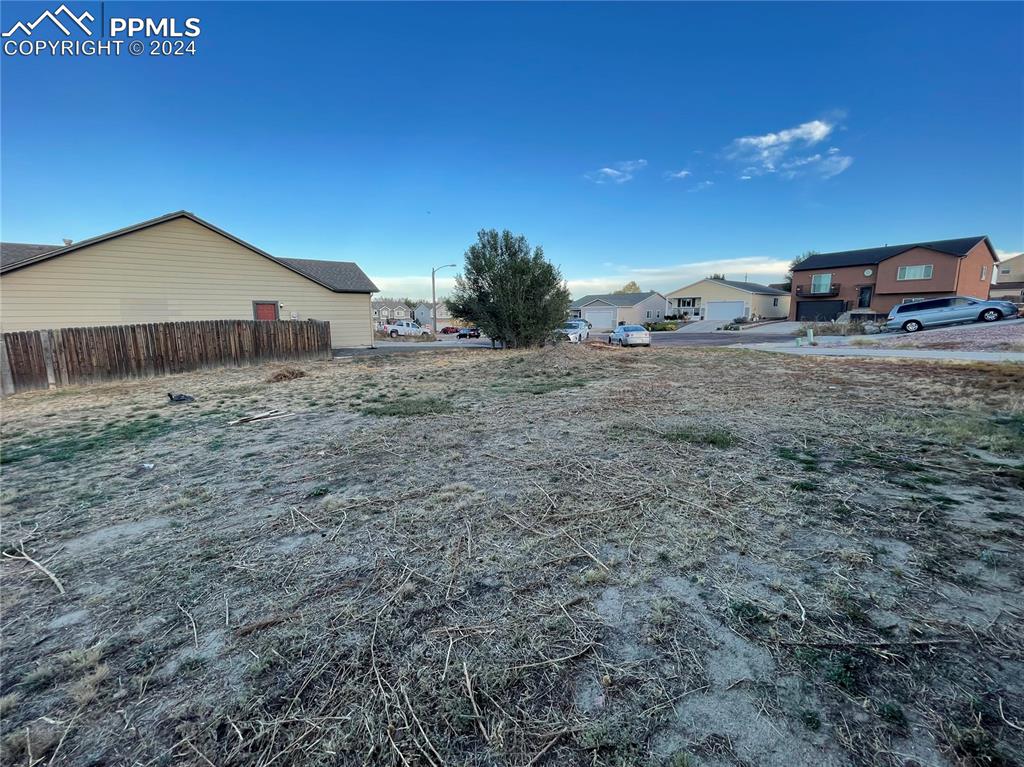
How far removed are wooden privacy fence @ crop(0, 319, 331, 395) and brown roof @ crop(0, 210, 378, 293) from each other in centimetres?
465

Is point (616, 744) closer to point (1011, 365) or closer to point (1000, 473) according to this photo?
point (1000, 473)

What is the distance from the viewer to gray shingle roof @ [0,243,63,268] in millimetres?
15291

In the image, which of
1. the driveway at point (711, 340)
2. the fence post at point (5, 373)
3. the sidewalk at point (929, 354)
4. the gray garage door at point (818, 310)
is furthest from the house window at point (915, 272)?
the fence post at point (5, 373)

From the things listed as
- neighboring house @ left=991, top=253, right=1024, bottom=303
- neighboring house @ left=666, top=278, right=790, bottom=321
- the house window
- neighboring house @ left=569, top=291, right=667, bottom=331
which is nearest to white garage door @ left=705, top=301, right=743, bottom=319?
neighboring house @ left=666, top=278, right=790, bottom=321

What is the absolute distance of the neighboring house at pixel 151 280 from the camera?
13.8m

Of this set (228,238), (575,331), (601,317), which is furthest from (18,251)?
(601,317)

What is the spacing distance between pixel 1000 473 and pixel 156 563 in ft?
22.3

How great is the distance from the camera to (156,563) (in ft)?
9.11

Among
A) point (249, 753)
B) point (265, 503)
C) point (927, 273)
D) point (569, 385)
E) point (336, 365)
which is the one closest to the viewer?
point (249, 753)

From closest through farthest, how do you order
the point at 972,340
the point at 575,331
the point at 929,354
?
the point at 929,354 < the point at 972,340 < the point at 575,331

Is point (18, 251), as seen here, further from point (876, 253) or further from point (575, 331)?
point (876, 253)

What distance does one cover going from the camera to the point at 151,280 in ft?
51.0

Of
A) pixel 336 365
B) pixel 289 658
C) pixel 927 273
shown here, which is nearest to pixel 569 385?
pixel 289 658

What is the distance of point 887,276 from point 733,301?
13.9 meters
